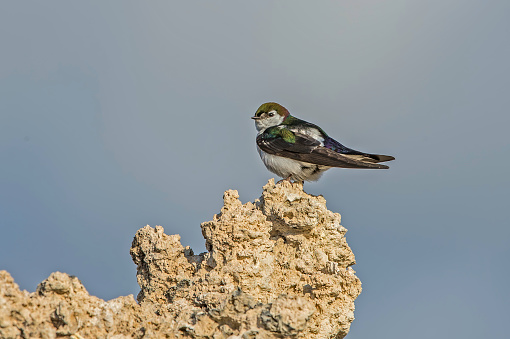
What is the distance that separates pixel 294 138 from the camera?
1066 centimetres

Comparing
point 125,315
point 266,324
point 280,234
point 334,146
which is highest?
point 334,146

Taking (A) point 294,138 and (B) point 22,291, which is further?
(A) point 294,138

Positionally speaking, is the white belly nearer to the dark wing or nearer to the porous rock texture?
the dark wing

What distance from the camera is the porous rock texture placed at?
5609 millimetres

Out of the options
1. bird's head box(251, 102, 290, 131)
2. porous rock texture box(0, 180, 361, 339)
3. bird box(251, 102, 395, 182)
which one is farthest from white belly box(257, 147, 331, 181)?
porous rock texture box(0, 180, 361, 339)

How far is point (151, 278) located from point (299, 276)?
62.3 inches

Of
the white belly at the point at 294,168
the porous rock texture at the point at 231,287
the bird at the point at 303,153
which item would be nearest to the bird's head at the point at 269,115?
the bird at the point at 303,153

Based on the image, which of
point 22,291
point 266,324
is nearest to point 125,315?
point 22,291

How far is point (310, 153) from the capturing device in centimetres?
1020

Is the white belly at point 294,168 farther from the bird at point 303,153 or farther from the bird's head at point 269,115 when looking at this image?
the bird's head at point 269,115

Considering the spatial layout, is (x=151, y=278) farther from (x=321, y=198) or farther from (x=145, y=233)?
(x=321, y=198)

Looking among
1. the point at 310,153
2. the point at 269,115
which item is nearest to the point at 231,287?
the point at 310,153

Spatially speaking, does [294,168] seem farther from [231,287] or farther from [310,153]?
[231,287]

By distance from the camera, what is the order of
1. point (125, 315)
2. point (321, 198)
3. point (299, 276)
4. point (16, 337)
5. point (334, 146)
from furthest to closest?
point (334, 146)
point (321, 198)
point (299, 276)
point (125, 315)
point (16, 337)
